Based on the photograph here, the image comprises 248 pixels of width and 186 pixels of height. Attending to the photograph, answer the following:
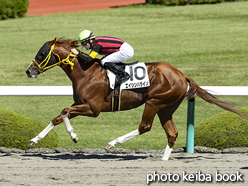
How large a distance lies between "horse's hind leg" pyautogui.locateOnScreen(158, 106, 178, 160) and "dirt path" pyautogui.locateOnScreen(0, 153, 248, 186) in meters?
0.13

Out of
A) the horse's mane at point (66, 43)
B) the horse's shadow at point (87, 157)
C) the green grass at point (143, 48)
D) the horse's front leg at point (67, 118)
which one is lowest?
the green grass at point (143, 48)

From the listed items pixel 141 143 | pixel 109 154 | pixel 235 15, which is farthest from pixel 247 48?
pixel 109 154

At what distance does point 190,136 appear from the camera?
19.7 ft

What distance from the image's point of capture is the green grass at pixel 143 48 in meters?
8.19

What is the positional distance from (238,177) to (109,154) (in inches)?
75.8

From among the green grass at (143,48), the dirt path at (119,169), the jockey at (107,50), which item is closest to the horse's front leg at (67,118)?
the dirt path at (119,169)

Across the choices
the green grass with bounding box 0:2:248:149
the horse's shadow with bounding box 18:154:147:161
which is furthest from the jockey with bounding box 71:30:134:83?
the green grass with bounding box 0:2:248:149

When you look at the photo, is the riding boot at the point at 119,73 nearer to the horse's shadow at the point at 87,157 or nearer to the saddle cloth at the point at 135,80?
the saddle cloth at the point at 135,80

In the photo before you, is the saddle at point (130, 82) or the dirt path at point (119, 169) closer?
the dirt path at point (119, 169)

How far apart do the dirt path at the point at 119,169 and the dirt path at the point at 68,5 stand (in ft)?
56.8

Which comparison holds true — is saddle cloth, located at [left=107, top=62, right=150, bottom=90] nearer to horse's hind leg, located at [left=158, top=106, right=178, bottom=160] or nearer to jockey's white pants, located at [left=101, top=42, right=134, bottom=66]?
jockey's white pants, located at [left=101, top=42, right=134, bottom=66]

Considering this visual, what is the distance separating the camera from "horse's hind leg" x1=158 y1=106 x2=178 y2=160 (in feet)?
18.3

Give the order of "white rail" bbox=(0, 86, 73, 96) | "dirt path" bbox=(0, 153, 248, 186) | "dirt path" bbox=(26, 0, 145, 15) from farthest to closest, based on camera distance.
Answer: "dirt path" bbox=(26, 0, 145, 15) → "white rail" bbox=(0, 86, 73, 96) → "dirt path" bbox=(0, 153, 248, 186)

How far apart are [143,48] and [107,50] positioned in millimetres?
9084
